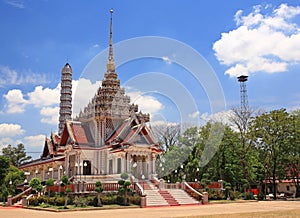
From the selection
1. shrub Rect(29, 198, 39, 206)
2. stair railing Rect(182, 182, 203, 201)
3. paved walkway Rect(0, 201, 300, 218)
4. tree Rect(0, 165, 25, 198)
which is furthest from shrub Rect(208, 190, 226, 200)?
tree Rect(0, 165, 25, 198)

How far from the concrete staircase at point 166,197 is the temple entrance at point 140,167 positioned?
13.8 ft

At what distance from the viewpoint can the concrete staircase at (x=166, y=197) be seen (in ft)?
82.9

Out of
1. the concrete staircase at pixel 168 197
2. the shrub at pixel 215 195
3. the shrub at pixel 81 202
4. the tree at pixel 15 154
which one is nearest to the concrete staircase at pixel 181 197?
the concrete staircase at pixel 168 197

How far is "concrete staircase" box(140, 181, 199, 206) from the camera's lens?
25.3 metres

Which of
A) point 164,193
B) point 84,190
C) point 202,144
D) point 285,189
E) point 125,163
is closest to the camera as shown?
point 84,190

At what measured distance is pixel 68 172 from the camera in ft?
116

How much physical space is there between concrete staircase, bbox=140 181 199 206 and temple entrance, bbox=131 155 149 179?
419cm

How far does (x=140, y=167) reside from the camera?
33.6m

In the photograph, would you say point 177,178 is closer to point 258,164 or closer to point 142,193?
point 258,164

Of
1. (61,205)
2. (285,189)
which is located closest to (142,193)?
(61,205)

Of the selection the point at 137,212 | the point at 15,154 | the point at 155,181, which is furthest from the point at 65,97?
the point at 137,212

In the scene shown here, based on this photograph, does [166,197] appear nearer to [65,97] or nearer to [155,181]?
[155,181]

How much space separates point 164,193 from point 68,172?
39.4 feet

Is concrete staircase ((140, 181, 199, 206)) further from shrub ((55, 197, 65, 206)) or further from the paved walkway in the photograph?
shrub ((55, 197, 65, 206))
